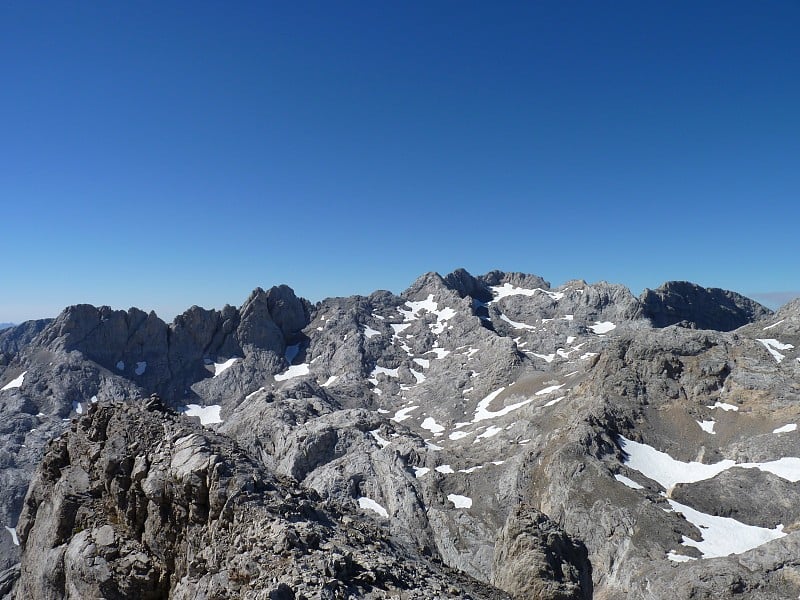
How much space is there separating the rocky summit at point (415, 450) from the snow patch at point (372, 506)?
56 centimetres

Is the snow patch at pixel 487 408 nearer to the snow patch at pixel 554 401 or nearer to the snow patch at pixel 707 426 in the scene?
the snow patch at pixel 554 401

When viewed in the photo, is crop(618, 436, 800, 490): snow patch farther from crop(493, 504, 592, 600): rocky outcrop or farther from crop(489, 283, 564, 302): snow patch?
crop(489, 283, 564, 302): snow patch

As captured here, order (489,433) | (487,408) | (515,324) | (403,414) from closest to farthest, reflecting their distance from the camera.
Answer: (489,433), (487,408), (403,414), (515,324)

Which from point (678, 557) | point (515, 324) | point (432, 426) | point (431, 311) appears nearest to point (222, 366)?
point (431, 311)

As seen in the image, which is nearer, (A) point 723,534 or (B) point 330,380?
(A) point 723,534

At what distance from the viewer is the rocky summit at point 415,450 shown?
14133mm

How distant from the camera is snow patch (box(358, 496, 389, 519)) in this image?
205ft

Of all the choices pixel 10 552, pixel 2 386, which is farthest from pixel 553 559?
pixel 2 386

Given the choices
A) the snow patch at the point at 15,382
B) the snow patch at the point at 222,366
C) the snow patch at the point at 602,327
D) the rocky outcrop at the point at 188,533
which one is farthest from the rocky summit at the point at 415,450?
the snow patch at the point at 602,327

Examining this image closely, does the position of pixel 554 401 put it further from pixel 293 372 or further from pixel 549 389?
pixel 293 372

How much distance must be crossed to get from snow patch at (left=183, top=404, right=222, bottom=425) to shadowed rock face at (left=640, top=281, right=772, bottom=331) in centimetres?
13962

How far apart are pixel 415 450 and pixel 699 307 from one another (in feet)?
496

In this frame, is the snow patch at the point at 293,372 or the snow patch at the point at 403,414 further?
the snow patch at the point at 293,372

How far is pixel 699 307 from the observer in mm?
173375
